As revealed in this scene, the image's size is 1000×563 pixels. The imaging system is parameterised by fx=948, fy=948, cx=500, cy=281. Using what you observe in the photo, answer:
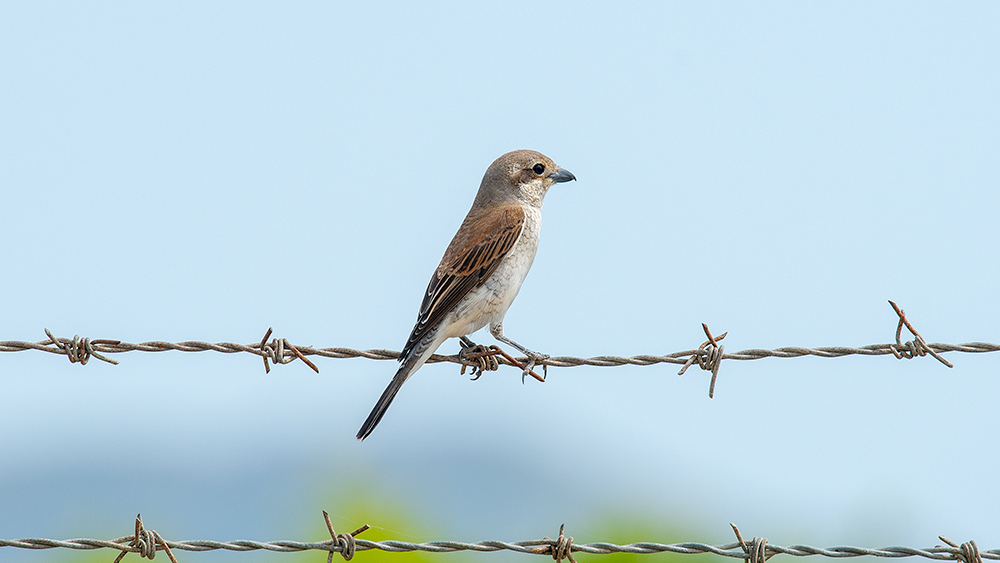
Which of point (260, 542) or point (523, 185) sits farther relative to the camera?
point (523, 185)

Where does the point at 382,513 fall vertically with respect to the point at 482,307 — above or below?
below

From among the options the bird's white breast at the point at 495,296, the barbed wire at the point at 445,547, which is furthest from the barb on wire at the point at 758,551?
the bird's white breast at the point at 495,296

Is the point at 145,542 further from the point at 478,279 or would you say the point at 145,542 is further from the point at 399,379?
the point at 478,279

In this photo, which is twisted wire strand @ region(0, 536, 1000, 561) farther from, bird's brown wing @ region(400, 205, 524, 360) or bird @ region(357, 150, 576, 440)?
bird's brown wing @ region(400, 205, 524, 360)

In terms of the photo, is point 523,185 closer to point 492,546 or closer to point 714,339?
point 714,339

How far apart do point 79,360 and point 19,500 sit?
123661 millimetres

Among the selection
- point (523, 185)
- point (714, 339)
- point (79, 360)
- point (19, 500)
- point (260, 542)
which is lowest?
point (19, 500)

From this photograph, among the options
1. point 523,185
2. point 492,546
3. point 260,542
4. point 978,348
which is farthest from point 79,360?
point 978,348

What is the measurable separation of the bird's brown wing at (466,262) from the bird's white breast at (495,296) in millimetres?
42

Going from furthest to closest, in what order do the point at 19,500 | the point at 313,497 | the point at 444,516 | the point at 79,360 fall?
the point at 19,500, the point at 444,516, the point at 313,497, the point at 79,360

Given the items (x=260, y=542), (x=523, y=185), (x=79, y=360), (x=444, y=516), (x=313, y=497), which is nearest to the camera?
(x=260, y=542)

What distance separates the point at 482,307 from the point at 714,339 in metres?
2.02

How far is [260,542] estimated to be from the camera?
377cm

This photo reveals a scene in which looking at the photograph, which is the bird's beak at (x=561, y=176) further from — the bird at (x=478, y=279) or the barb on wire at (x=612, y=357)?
the barb on wire at (x=612, y=357)
